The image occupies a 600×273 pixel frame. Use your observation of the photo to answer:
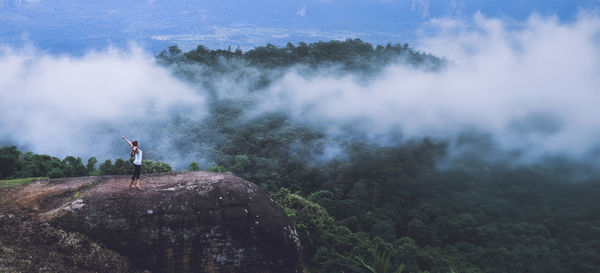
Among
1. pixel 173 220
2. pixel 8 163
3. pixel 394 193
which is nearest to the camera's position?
pixel 173 220

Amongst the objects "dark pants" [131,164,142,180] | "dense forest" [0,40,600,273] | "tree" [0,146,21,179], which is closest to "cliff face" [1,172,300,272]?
"dark pants" [131,164,142,180]

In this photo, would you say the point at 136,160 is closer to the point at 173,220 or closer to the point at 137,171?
the point at 137,171

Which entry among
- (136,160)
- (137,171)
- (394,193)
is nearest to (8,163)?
(137,171)

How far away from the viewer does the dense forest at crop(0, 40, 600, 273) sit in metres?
19.9

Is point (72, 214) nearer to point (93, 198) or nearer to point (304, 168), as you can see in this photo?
point (93, 198)

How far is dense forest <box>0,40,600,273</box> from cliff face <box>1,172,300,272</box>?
3.94m

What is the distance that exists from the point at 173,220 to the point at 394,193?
24.8 metres

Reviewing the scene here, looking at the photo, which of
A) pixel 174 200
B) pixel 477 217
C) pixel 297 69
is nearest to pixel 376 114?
pixel 297 69

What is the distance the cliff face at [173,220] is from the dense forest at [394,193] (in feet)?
12.9

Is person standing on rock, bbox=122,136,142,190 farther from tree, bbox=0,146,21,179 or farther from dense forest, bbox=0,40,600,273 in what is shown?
tree, bbox=0,146,21,179

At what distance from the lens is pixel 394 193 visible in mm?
33969

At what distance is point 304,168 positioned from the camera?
37594 millimetres

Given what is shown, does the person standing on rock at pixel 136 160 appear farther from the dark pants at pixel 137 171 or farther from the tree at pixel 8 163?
the tree at pixel 8 163

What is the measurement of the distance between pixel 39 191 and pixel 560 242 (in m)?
32.1
